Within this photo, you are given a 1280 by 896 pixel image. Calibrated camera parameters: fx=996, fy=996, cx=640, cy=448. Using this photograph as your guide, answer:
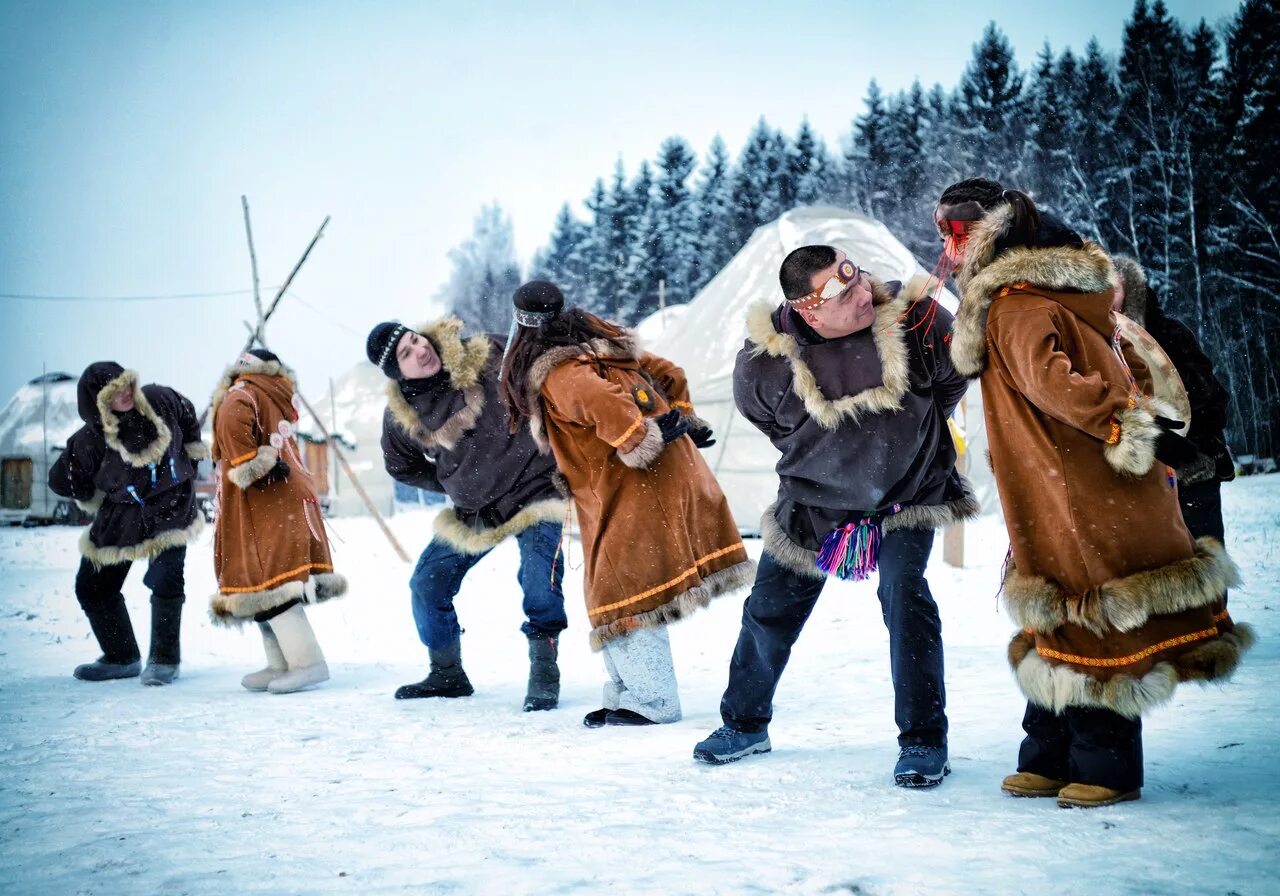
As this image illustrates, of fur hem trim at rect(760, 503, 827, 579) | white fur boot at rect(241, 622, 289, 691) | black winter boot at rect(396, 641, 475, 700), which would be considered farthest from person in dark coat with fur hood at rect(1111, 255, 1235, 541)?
white fur boot at rect(241, 622, 289, 691)

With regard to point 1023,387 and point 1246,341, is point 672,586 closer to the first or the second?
point 1023,387

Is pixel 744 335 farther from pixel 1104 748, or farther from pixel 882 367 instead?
pixel 1104 748

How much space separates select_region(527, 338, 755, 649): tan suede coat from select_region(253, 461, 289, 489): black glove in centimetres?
170

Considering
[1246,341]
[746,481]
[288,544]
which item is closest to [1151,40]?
[1246,341]

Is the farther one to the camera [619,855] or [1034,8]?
[1034,8]

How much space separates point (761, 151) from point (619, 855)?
105 ft

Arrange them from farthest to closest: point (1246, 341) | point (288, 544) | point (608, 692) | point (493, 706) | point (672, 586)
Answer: point (1246, 341), point (288, 544), point (493, 706), point (608, 692), point (672, 586)

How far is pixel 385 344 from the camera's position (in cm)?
386

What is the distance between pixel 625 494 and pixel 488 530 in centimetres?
83

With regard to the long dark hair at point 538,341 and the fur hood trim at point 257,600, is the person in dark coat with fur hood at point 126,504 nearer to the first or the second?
the fur hood trim at point 257,600

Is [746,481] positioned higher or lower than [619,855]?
higher

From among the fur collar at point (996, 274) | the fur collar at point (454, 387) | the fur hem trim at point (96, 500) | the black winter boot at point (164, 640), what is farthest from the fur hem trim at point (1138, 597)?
the fur hem trim at point (96, 500)

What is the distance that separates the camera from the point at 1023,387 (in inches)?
81.0

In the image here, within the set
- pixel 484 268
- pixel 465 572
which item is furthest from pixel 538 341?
pixel 484 268
